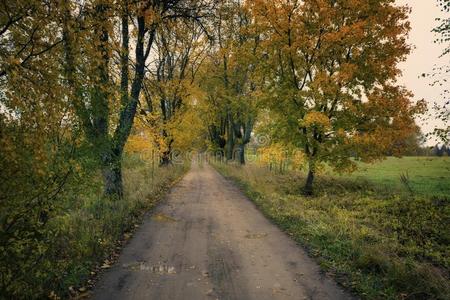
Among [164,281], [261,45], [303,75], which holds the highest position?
[261,45]

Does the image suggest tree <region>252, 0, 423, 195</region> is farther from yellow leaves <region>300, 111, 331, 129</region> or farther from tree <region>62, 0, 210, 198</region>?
tree <region>62, 0, 210, 198</region>

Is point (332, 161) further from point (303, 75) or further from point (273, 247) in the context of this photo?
point (273, 247)

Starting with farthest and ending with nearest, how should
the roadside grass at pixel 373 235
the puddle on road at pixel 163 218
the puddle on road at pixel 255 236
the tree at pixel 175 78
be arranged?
1. the tree at pixel 175 78
2. the puddle on road at pixel 163 218
3. the puddle on road at pixel 255 236
4. the roadside grass at pixel 373 235

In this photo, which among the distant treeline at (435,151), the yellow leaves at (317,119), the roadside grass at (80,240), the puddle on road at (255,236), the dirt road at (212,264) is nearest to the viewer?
the roadside grass at (80,240)

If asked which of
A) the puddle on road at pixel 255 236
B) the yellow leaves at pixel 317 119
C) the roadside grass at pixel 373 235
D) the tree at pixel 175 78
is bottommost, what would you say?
the puddle on road at pixel 255 236

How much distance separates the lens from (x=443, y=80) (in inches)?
453

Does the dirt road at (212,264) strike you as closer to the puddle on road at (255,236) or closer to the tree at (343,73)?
the puddle on road at (255,236)

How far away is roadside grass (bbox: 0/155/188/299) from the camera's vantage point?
5328 mm

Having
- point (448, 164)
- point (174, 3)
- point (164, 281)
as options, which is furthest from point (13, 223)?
point (448, 164)

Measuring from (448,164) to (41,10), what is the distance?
121 feet

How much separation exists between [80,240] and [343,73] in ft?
37.9

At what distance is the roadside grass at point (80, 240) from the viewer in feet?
17.5

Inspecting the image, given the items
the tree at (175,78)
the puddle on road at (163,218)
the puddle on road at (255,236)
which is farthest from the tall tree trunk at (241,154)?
the puddle on road at (255,236)

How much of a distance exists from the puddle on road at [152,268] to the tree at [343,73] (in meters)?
9.16
